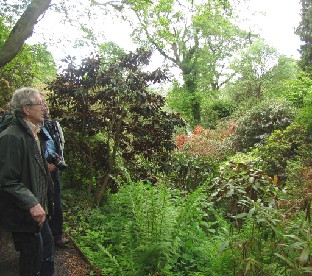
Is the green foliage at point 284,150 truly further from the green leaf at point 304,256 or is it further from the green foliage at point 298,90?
the green leaf at point 304,256

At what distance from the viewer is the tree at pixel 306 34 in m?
18.0

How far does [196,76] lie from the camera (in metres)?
23.3

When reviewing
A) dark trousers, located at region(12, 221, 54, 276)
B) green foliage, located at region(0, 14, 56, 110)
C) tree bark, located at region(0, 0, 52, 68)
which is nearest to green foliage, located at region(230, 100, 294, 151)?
green foliage, located at region(0, 14, 56, 110)

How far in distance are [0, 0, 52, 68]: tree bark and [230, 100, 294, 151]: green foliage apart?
694 centimetres

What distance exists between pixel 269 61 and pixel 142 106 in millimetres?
20261

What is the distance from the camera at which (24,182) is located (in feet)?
9.06

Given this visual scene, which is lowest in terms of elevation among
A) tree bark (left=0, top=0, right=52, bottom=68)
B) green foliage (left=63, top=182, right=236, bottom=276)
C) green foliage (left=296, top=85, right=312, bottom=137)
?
green foliage (left=63, top=182, right=236, bottom=276)

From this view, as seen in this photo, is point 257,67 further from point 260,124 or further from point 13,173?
point 13,173

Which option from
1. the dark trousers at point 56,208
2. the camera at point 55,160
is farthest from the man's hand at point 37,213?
the dark trousers at point 56,208

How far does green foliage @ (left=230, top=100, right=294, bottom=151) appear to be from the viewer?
10.3 m

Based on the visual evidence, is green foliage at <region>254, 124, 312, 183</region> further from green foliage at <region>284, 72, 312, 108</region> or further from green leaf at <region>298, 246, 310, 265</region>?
green leaf at <region>298, 246, 310, 265</region>

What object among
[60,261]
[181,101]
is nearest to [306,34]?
[181,101]

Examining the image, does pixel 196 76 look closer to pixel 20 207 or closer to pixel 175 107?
pixel 175 107

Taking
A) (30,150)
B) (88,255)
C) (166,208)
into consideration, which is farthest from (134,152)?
(30,150)
